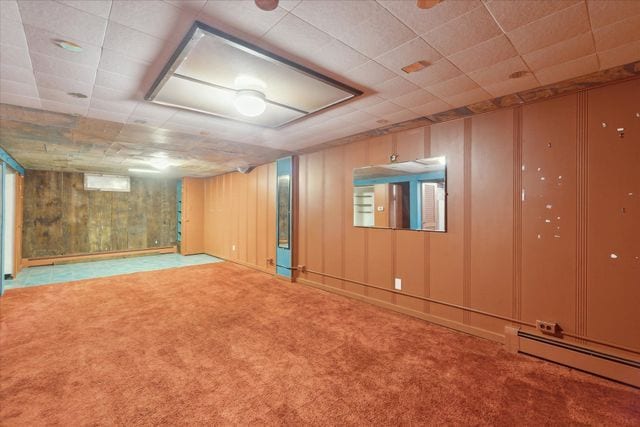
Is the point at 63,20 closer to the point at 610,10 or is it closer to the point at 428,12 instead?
the point at 428,12

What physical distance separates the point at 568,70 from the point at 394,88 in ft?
4.57

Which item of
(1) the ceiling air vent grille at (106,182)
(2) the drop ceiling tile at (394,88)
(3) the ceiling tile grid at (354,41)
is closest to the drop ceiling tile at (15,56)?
(3) the ceiling tile grid at (354,41)

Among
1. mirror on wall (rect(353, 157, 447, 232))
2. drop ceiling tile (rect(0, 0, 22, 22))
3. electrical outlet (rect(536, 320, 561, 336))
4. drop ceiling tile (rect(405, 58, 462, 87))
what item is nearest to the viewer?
drop ceiling tile (rect(0, 0, 22, 22))

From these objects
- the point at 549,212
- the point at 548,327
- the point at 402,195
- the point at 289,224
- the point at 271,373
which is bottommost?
the point at 271,373

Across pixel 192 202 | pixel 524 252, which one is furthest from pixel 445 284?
pixel 192 202

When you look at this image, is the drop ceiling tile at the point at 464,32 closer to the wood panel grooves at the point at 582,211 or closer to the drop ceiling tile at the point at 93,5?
the wood panel grooves at the point at 582,211

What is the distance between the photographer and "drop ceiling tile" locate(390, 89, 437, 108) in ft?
9.24

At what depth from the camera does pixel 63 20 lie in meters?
1.74

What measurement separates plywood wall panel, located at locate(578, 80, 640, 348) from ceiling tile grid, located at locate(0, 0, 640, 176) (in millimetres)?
496

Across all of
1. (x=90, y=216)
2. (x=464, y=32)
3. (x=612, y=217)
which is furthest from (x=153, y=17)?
(x=90, y=216)

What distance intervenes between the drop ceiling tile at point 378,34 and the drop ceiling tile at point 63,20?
160cm

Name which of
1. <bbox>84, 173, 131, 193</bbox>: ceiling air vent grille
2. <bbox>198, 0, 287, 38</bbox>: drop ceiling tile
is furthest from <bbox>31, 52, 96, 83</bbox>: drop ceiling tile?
<bbox>84, 173, 131, 193</bbox>: ceiling air vent grille

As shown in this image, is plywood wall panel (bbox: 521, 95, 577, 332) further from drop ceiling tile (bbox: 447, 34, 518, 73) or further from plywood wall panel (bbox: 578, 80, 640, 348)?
drop ceiling tile (bbox: 447, 34, 518, 73)

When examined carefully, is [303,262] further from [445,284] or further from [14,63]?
[14,63]
